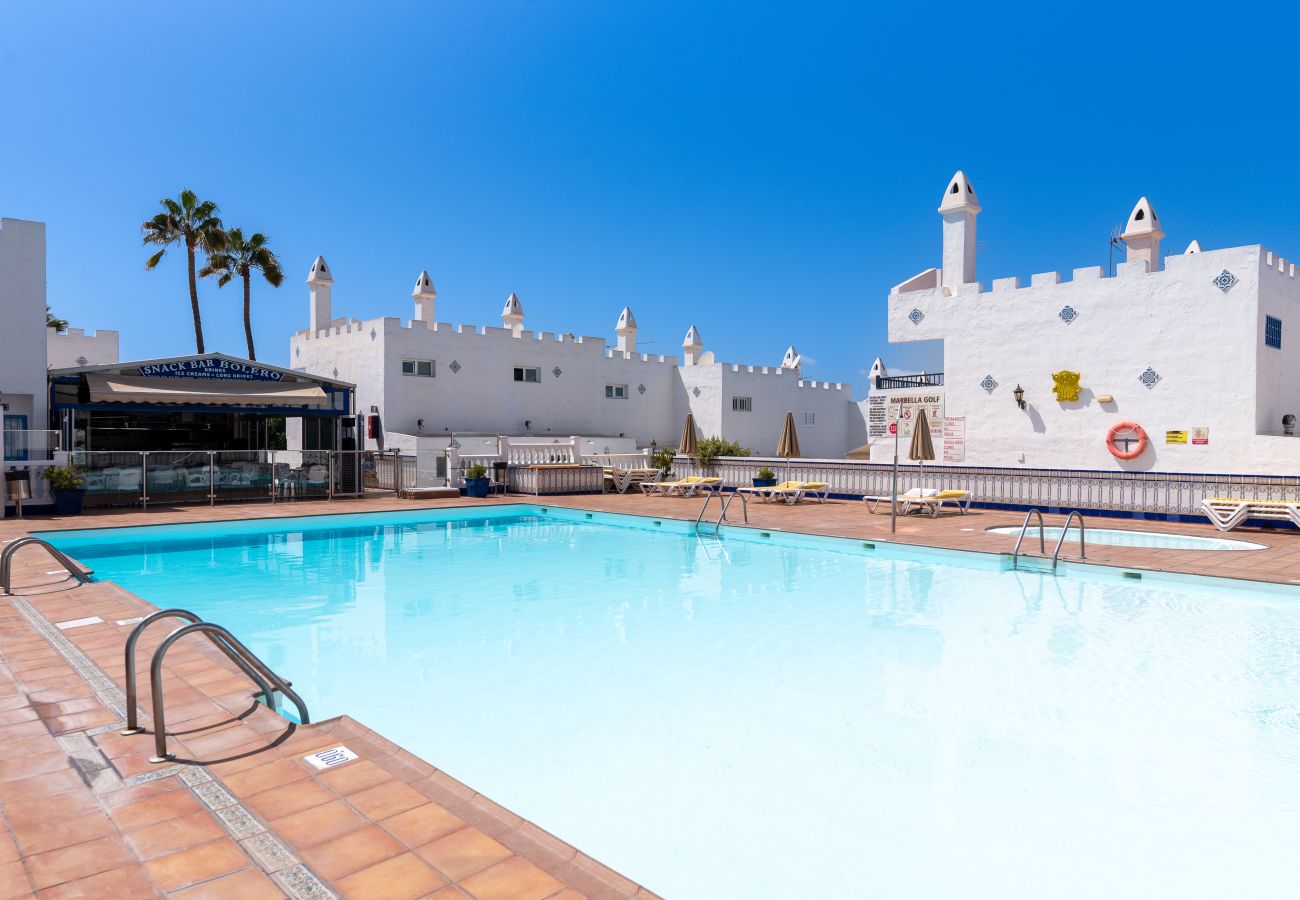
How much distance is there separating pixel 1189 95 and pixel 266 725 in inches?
948

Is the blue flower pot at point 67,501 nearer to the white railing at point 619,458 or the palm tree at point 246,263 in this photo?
the white railing at point 619,458

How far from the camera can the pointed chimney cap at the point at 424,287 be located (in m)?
26.3

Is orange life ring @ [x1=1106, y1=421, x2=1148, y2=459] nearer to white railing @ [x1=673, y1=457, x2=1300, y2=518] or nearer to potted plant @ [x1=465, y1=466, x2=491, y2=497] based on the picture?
white railing @ [x1=673, y1=457, x2=1300, y2=518]

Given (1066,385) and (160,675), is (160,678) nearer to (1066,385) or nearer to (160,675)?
(160,675)

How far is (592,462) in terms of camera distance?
74.7ft

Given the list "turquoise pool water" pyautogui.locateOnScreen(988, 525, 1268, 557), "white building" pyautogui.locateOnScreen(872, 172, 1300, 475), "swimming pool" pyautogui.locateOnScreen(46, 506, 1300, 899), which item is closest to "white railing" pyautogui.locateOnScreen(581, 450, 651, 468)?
"white building" pyautogui.locateOnScreen(872, 172, 1300, 475)

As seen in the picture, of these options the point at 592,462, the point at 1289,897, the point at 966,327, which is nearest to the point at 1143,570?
the point at 1289,897

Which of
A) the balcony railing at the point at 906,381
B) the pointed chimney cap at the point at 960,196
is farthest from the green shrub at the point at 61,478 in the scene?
the pointed chimney cap at the point at 960,196

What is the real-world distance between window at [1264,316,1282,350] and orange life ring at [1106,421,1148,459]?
Result: 116 inches

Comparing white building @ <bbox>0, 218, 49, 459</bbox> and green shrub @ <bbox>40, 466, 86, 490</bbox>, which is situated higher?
white building @ <bbox>0, 218, 49, 459</bbox>

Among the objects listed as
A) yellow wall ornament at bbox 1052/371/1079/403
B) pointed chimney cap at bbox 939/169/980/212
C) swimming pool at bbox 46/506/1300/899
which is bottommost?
swimming pool at bbox 46/506/1300/899

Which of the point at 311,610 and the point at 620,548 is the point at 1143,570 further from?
the point at 311,610

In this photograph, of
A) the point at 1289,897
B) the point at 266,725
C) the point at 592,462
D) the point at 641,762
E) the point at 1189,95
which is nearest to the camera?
the point at 1289,897

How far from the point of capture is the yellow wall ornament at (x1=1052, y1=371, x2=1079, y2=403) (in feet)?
60.2
